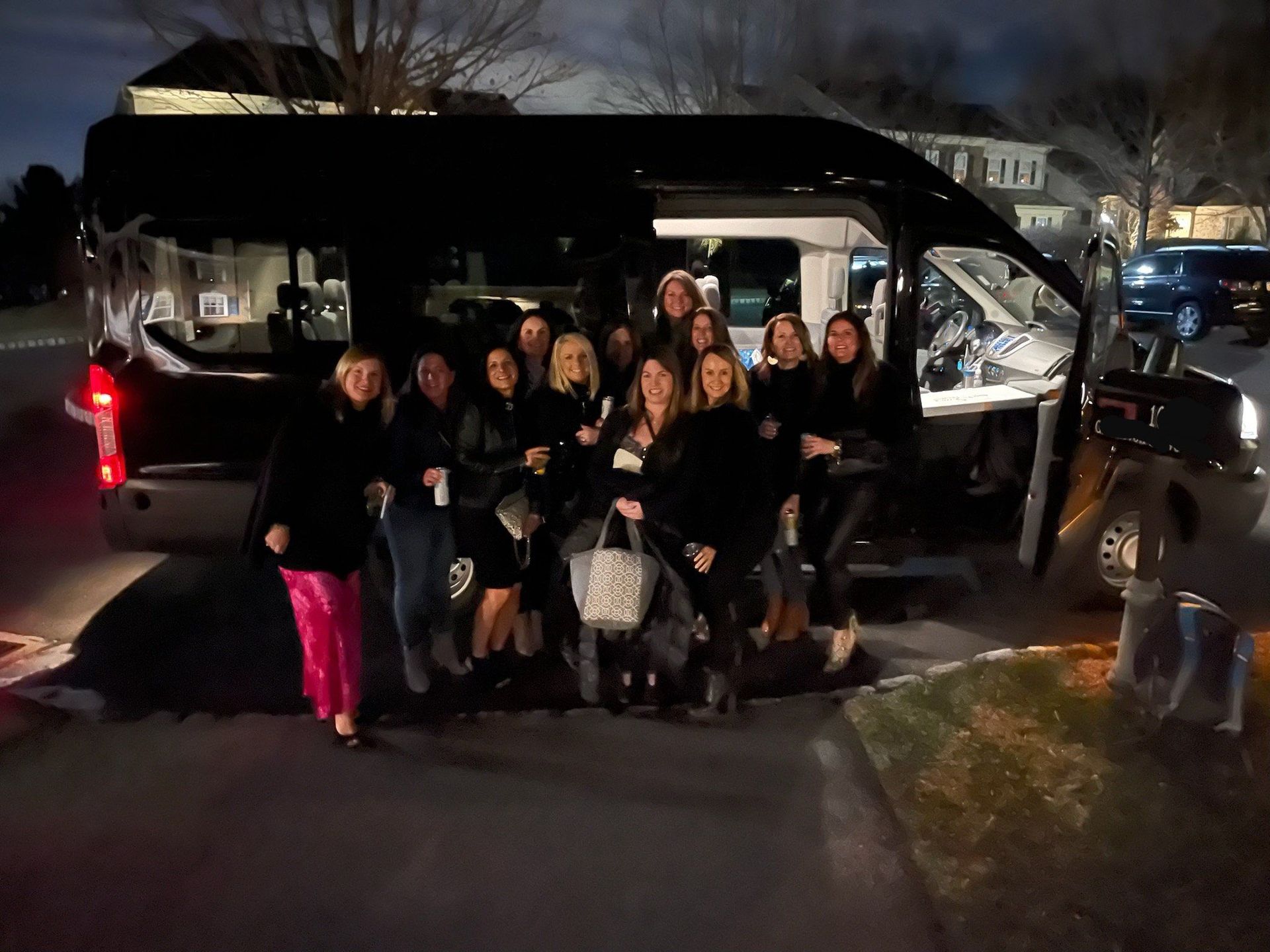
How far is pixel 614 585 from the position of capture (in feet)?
12.6

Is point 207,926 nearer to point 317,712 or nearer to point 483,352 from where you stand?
point 317,712

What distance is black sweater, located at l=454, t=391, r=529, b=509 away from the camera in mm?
4137

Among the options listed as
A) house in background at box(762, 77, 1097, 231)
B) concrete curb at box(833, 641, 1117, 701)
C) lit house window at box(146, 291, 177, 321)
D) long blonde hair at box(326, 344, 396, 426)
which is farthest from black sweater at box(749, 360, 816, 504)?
house in background at box(762, 77, 1097, 231)

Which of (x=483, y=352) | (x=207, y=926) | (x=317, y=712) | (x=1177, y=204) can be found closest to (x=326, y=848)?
(x=207, y=926)

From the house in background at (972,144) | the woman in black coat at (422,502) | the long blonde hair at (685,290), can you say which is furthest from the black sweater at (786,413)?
the house in background at (972,144)

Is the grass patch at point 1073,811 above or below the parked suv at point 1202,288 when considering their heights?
below

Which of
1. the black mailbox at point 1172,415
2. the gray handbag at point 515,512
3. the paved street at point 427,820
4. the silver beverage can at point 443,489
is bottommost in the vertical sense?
the paved street at point 427,820

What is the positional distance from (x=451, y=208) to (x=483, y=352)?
0.72 m

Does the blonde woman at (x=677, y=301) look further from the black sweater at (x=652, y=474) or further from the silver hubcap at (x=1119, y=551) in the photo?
the silver hubcap at (x=1119, y=551)

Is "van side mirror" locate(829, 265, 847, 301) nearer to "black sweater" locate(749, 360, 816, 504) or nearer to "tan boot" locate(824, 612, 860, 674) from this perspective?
"black sweater" locate(749, 360, 816, 504)

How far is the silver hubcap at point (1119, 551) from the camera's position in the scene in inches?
209

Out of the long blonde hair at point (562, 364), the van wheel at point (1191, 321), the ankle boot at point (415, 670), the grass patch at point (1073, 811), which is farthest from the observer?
the van wheel at point (1191, 321)

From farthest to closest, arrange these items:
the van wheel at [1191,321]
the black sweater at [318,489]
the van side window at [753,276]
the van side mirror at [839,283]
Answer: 1. the van wheel at [1191,321]
2. the van side mirror at [839,283]
3. the van side window at [753,276]
4. the black sweater at [318,489]

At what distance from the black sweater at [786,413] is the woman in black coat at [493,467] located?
3.30 ft
